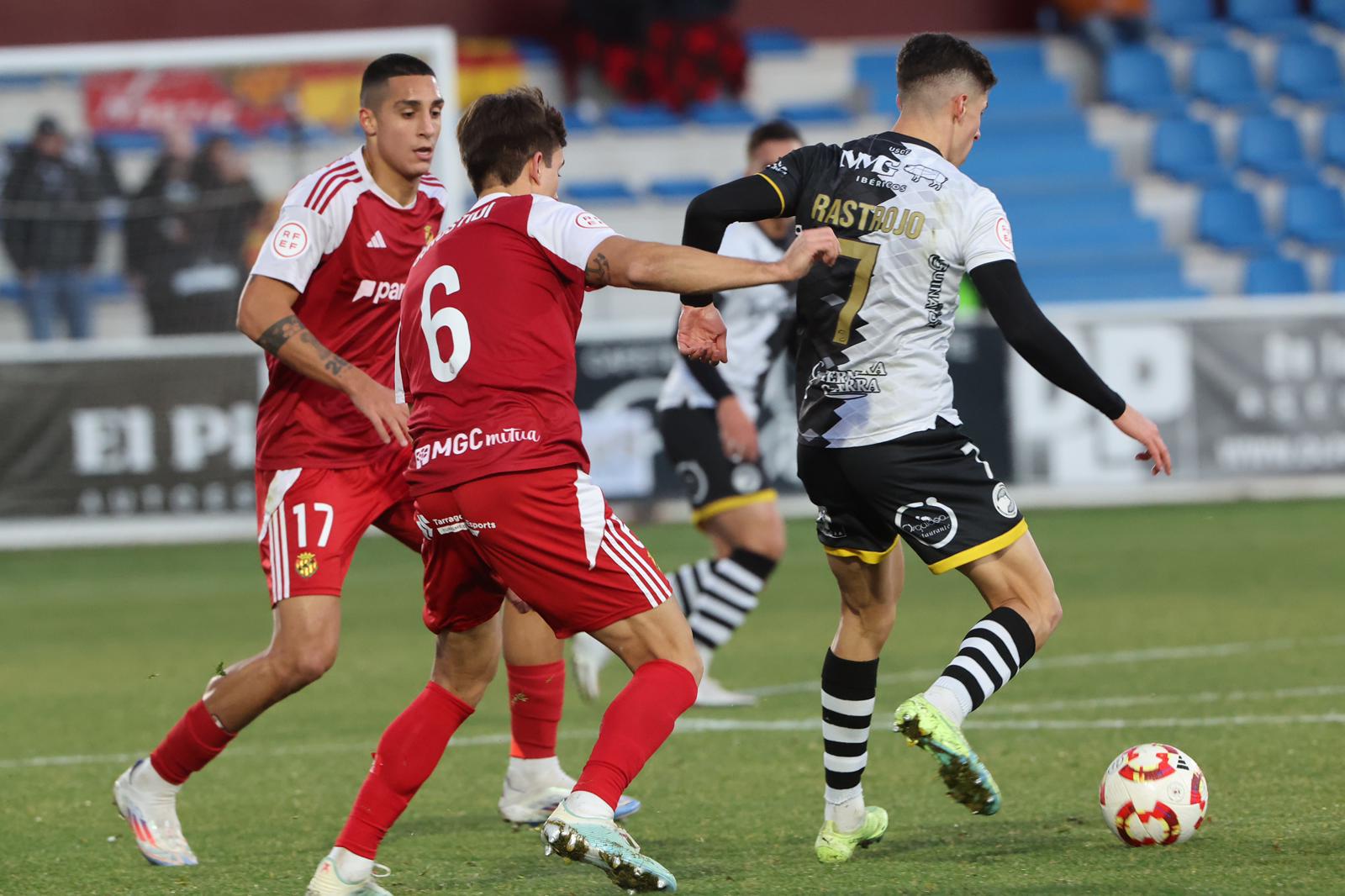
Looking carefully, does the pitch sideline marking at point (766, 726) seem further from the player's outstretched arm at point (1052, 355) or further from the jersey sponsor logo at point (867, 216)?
the jersey sponsor logo at point (867, 216)

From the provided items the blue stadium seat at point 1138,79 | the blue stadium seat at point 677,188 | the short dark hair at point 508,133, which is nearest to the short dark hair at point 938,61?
the short dark hair at point 508,133

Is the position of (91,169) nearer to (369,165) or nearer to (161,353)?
(161,353)

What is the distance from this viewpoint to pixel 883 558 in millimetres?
5203

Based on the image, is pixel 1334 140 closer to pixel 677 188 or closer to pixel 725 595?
pixel 677 188

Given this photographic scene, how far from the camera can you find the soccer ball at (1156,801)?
16.3 ft

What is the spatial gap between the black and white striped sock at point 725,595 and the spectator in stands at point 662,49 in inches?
546

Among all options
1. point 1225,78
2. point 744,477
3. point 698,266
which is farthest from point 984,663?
point 1225,78

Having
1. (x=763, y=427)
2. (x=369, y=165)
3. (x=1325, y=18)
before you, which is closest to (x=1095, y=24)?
(x=1325, y=18)

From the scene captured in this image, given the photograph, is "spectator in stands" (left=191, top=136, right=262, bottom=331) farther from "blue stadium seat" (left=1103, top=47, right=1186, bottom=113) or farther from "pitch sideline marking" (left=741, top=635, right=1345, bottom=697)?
"blue stadium seat" (left=1103, top=47, right=1186, bottom=113)

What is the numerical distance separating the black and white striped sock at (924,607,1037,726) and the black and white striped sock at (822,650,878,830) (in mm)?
434

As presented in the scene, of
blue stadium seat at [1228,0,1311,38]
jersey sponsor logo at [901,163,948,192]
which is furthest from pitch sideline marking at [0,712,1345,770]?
blue stadium seat at [1228,0,1311,38]

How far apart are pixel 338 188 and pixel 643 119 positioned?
15823 mm

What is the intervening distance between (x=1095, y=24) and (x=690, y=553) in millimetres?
12924

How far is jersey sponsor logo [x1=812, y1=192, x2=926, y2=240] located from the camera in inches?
195
